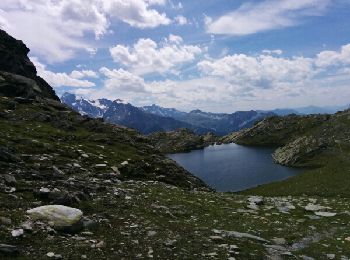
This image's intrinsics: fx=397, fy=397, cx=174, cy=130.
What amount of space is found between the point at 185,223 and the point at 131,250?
23.8ft

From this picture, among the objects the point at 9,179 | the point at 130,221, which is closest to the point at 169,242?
the point at 130,221

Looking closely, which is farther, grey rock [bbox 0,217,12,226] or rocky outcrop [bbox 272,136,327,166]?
rocky outcrop [bbox 272,136,327,166]

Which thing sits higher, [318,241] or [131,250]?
[131,250]

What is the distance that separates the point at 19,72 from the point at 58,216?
396ft

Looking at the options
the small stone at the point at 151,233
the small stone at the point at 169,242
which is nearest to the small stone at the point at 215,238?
the small stone at the point at 169,242

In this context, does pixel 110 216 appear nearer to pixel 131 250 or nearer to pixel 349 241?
pixel 131 250

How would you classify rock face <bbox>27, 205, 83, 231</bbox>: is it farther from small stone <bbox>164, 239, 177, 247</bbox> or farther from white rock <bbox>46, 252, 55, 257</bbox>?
small stone <bbox>164, 239, 177, 247</bbox>

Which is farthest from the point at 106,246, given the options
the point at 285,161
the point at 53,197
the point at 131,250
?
the point at 285,161

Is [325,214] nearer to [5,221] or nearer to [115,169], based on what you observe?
[115,169]

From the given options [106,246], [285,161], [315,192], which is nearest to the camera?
[106,246]

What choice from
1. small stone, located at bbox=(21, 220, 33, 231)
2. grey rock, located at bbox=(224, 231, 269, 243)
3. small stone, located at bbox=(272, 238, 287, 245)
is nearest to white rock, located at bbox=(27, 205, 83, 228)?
small stone, located at bbox=(21, 220, 33, 231)

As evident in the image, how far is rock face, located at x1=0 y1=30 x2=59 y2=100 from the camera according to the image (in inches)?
4006

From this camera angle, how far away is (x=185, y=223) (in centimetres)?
2378

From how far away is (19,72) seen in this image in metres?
128
